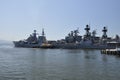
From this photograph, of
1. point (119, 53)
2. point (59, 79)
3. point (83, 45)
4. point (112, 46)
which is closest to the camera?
point (59, 79)

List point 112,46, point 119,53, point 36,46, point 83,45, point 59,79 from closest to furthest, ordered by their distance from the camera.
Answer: point 59,79 < point 119,53 < point 112,46 < point 83,45 < point 36,46

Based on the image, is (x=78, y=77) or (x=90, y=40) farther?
(x=90, y=40)

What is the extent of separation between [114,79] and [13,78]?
14.5 metres

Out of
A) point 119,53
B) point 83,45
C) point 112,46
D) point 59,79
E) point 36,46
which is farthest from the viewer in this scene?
point 36,46

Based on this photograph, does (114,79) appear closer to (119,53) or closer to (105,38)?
(119,53)

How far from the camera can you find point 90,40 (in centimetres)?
18375

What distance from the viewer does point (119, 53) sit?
297 ft

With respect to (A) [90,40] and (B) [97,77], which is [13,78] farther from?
(A) [90,40]

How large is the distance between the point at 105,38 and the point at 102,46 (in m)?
21.3

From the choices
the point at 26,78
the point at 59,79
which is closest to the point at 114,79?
the point at 59,79

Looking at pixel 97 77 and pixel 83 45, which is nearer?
pixel 97 77

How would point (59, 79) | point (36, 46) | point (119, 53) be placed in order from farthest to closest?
1. point (36, 46)
2. point (119, 53)
3. point (59, 79)

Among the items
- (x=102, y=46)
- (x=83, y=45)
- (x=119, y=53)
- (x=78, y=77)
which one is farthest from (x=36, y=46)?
(x=78, y=77)

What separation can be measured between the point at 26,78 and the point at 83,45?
145 metres
